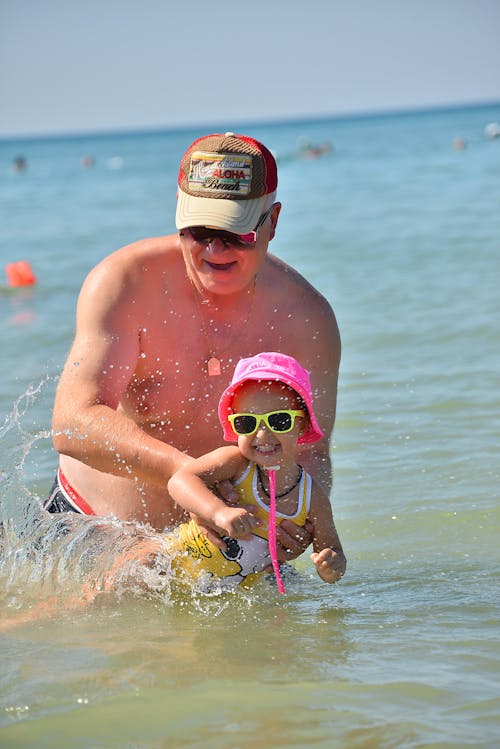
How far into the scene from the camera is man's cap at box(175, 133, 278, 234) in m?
3.18

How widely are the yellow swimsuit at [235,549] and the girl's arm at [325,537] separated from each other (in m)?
0.03

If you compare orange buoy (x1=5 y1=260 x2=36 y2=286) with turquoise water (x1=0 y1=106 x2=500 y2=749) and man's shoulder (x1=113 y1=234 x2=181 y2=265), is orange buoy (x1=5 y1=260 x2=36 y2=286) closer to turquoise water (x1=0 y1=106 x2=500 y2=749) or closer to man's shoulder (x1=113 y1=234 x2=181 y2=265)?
turquoise water (x1=0 y1=106 x2=500 y2=749)

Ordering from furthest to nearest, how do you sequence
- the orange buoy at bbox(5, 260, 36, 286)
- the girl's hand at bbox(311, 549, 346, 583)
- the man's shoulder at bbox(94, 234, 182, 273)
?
the orange buoy at bbox(5, 260, 36, 286) → the man's shoulder at bbox(94, 234, 182, 273) → the girl's hand at bbox(311, 549, 346, 583)

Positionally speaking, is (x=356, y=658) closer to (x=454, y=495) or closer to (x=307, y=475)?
(x=307, y=475)

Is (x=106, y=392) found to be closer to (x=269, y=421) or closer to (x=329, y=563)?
(x=269, y=421)

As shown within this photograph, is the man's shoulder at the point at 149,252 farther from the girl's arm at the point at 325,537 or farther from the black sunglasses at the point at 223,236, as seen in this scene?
the girl's arm at the point at 325,537

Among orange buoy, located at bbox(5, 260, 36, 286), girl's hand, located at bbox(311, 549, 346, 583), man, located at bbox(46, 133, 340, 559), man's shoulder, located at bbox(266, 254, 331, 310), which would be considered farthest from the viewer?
orange buoy, located at bbox(5, 260, 36, 286)

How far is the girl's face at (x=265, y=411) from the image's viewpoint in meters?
2.98

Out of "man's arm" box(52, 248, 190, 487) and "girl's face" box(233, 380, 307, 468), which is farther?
"man's arm" box(52, 248, 190, 487)

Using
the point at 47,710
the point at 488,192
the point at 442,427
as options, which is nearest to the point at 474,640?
the point at 47,710

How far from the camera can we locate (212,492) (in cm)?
307

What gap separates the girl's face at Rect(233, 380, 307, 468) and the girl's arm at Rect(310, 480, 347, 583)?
0.21 meters

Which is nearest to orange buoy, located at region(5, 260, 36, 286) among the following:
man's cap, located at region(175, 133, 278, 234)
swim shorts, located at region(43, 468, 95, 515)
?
swim shorts, located at region(43, 468, 95, 515)

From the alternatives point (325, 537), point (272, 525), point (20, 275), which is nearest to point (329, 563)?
point (325, 537)
